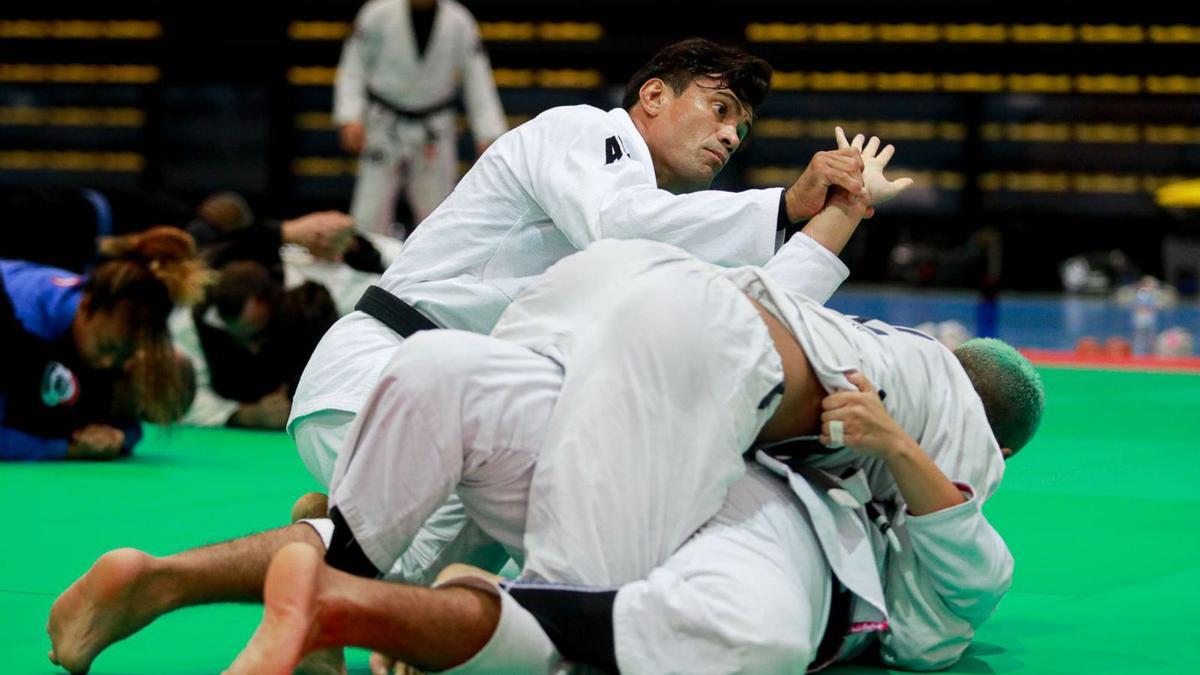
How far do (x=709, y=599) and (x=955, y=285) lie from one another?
13.3m

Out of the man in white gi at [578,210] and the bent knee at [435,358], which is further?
the man in white gi at [578,210]

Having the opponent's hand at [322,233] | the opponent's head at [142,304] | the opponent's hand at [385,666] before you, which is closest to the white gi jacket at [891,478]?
the opponent's hand at [385,666]

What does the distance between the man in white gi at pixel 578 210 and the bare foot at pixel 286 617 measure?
869mm

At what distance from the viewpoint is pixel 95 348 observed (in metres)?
5.44

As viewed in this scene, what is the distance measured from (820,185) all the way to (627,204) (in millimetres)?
415

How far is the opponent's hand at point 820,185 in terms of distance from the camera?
3.40 metres

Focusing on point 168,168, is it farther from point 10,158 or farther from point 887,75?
point 887,75

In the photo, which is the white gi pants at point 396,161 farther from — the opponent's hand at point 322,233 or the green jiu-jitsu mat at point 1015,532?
the green jiu-jitsu mat at point 1015,532

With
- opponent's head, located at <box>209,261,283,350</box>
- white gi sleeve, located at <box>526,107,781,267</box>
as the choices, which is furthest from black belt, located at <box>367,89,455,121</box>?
white gi sleeve, located at <box>526,107,781,267</box>

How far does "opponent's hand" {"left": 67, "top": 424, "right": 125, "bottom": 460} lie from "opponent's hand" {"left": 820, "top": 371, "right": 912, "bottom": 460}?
3.64 metres

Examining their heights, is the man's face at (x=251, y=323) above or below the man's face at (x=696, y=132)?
below

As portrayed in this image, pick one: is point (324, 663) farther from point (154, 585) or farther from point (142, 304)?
point (142, 304)

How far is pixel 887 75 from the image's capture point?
15.6 meters

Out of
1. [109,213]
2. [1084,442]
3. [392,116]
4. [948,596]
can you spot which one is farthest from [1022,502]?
[392,116]
